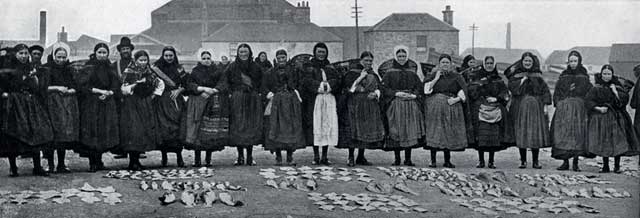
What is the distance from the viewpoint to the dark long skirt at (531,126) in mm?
8727

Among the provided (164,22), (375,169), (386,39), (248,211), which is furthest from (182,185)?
(386,39)

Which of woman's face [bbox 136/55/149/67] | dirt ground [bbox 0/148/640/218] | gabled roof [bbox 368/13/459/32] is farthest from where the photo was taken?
gabled roof [bbox 368/13/459/32]

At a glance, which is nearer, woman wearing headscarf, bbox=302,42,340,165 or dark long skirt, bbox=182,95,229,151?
dark long skirt, bbox=182,95,229,151

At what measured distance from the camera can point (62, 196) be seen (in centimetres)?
620

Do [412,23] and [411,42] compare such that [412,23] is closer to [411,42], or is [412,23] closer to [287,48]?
[411,42]

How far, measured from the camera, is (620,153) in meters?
8.53

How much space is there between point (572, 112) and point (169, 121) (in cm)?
543

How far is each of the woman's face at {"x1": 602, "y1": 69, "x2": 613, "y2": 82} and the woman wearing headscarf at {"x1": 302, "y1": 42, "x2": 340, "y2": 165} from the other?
358 cm

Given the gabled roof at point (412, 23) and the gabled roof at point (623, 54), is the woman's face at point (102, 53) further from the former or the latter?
the gabled roof at point (412, 23)

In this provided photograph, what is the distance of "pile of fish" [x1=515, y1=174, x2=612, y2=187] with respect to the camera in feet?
25.4

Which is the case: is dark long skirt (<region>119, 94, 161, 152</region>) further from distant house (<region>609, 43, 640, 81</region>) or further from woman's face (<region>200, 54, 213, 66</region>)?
distant house (<region>609, 43, 640, 81</region>)

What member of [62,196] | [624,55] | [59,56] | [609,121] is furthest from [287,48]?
[62,196]

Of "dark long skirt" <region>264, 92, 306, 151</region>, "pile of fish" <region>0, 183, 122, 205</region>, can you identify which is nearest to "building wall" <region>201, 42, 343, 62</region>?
"dark long skirt" <region>264, 92, 306, 151</region>

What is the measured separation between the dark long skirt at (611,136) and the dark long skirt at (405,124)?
231 cm
